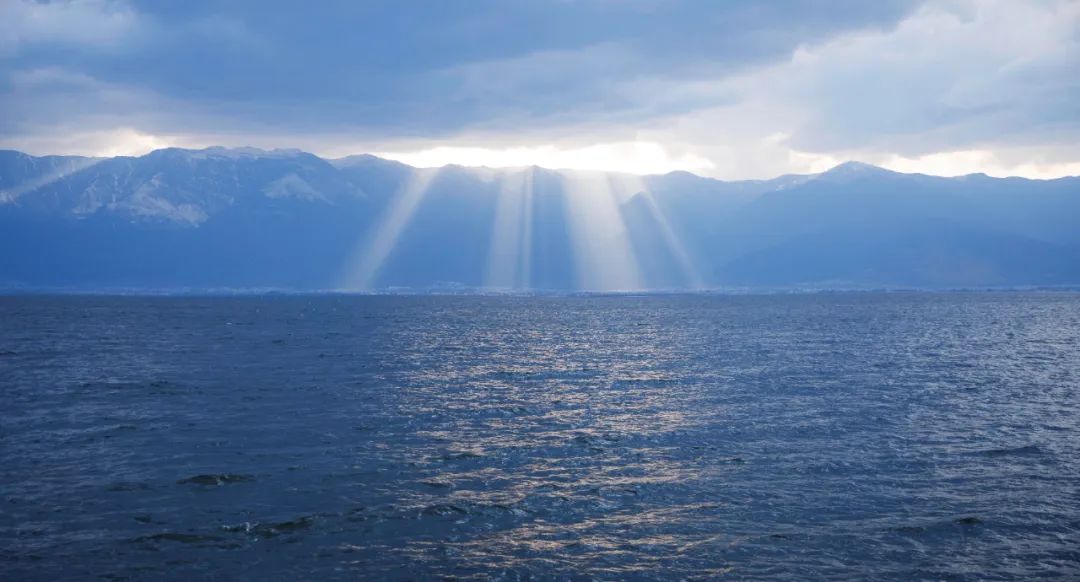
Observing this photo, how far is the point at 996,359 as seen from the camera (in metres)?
75.6

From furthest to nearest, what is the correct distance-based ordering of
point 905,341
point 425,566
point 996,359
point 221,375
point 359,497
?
1. point 905,341
2. point 996,359
3. point 221,375
4. point 359,497
5. point 425,566

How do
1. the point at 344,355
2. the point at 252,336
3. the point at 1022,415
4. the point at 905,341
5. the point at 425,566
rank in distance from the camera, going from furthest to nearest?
the point at 252,336 → the point at 905,341 → the point at 344,355 → the point at 1022,415 → the point at 425,566

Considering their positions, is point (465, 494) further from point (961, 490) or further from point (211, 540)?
point (961, 490)

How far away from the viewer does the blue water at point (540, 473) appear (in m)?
22.0

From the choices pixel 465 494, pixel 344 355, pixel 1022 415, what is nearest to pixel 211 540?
pixel 465 494

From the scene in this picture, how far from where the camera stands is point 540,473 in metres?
31.0

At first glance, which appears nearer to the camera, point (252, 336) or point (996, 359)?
point (996, 359)

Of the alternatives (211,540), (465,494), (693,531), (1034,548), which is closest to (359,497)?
(465,494)

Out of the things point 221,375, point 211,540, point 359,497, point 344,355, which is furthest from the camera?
point 344,355

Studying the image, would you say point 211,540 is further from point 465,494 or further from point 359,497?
point 465,494

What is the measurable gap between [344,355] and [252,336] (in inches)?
1409

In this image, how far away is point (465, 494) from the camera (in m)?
28.0

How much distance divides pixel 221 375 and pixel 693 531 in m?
49.5

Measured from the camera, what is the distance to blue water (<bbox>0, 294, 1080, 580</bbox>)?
867 inches
